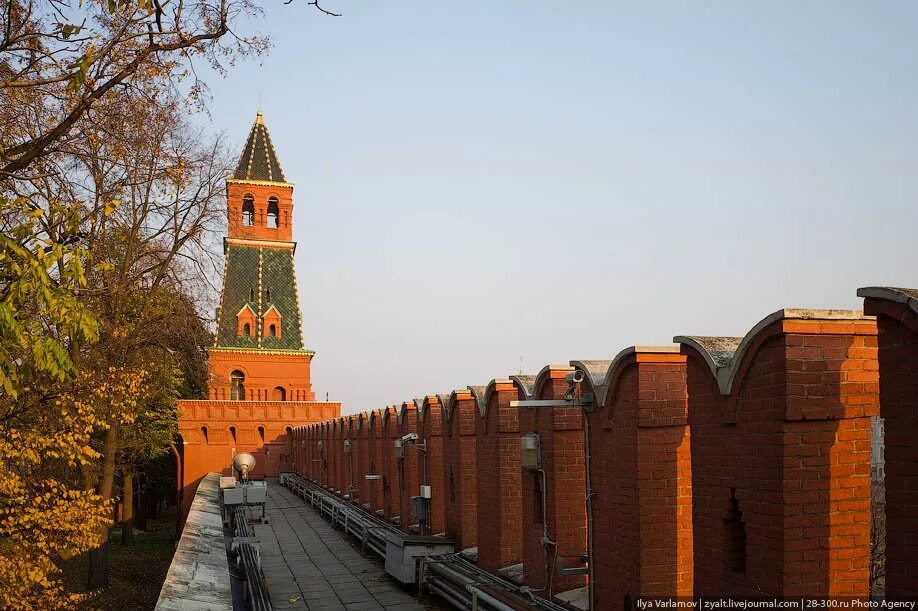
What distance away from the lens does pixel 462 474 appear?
13953 millimetres

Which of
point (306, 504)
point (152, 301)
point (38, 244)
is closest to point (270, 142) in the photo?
point (306, 504)

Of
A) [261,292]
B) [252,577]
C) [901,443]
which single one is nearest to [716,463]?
[901,443]

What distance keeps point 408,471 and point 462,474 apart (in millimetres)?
4395

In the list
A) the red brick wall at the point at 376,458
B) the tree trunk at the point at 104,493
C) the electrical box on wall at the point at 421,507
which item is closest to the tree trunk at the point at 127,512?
the tree trunk at the point at 104,493

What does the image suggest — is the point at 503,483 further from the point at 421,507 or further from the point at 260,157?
the point at 260,157

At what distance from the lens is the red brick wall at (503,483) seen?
11.8 meters

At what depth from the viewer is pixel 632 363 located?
796 centimetres

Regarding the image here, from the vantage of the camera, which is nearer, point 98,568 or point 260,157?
point 98,568

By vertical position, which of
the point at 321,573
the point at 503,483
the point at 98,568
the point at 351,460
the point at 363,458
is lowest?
the point at 98,568

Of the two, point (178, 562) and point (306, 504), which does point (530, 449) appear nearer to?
point (178, 562)

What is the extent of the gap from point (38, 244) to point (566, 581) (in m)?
7.03

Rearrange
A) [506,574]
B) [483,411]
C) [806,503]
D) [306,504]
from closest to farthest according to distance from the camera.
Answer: [806,503] < [506,574] < [483,411] < [306,504]

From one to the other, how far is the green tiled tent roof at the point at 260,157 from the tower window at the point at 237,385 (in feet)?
45.7

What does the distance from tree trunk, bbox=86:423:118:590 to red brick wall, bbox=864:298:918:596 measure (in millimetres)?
18067
